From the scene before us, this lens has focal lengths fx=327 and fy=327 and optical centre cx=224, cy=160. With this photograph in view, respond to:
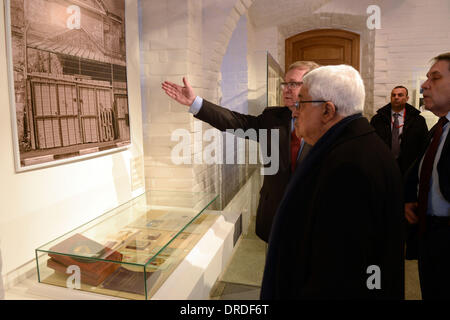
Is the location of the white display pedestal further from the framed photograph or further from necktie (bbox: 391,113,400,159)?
necktie (bbox: 391,113,400,159)

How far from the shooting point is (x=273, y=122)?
6.77 feet

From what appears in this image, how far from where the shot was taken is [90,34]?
1742 mm

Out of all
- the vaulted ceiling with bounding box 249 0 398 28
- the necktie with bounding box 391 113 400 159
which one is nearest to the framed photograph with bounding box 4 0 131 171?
the vaulted ceiling with bounding box 249 0 398 28

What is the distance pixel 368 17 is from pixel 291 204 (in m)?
4.60

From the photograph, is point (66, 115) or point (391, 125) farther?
point (391, 125)

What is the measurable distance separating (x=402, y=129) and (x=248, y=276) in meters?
2.38

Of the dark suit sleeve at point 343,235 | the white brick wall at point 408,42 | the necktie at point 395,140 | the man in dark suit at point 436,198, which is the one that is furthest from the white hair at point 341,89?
the white brick wall at point 408,42

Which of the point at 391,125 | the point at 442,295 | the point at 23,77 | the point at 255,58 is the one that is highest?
the point at 255,58

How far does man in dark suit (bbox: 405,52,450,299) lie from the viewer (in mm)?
1675

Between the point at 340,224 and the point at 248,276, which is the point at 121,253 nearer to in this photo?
the point at 340,224

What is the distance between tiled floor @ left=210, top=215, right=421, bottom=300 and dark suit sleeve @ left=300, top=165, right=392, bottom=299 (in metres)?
0.92

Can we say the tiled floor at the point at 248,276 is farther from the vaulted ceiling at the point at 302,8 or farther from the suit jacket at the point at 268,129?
the vaulted ceiling at the point at 302,8
